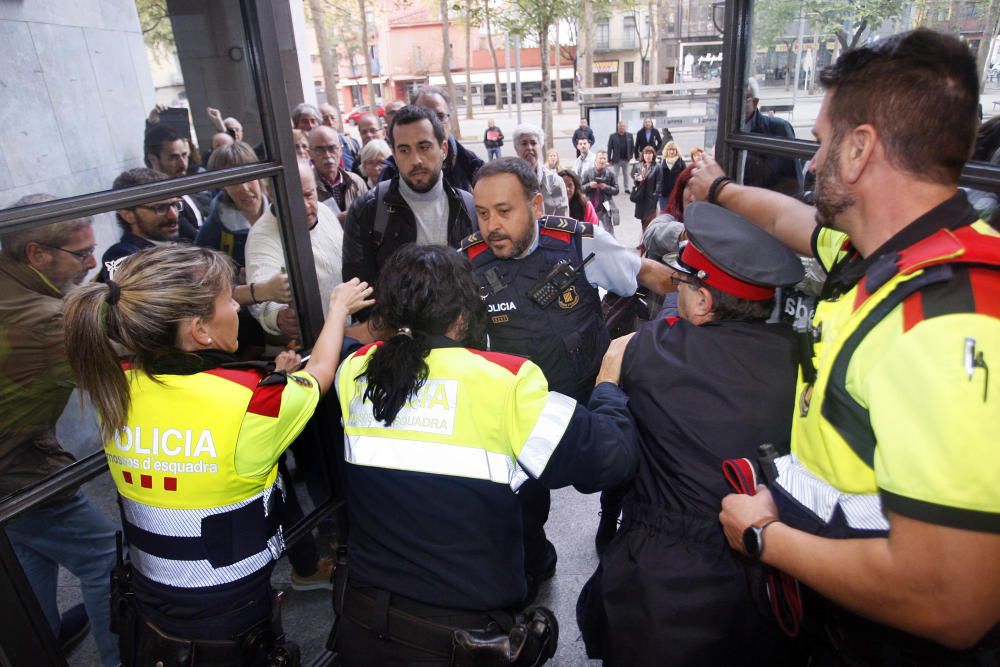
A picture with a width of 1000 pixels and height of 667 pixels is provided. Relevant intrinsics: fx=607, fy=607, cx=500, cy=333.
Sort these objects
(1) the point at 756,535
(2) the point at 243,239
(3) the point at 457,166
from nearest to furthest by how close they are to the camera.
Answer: (1) the point at 756,535
(2) the point at 243,239
(3) the point at 457,166

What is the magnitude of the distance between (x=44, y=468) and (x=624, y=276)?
1970mm

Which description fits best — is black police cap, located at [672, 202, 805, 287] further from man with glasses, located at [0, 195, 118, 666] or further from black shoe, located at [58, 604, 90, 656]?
A: black shoe, located at [58, 604, 90, 656]

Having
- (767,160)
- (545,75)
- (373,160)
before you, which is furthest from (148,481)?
(545,75)

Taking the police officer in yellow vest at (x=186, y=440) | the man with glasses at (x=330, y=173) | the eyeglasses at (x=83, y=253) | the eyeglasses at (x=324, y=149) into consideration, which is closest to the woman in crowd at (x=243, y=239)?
the eyeglasses at (x=83, y=253)

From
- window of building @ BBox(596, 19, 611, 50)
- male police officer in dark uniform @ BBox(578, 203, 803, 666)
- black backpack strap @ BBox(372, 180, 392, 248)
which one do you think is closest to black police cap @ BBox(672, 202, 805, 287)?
male police officer in dark uniform @ BBox(578, 203, 803, 666)

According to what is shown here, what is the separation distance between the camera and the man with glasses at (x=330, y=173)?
4574 millimetres

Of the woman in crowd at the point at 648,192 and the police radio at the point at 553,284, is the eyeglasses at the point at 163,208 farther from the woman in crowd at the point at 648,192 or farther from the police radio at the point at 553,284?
the woman in crowd at the point at 648,192

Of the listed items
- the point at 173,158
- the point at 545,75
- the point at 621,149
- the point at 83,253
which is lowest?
the point at 621,149

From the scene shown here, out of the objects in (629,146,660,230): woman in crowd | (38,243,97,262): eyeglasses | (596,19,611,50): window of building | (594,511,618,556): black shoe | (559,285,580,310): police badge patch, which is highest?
(596,19,611,50): window of building

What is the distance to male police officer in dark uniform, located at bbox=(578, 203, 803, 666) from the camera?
144 cm

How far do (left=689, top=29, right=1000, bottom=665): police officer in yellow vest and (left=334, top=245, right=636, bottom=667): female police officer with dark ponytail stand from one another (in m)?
0.43

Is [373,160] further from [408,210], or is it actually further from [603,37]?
[603,37]

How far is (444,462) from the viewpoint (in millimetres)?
1457

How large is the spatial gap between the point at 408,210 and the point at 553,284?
3.46 ft
